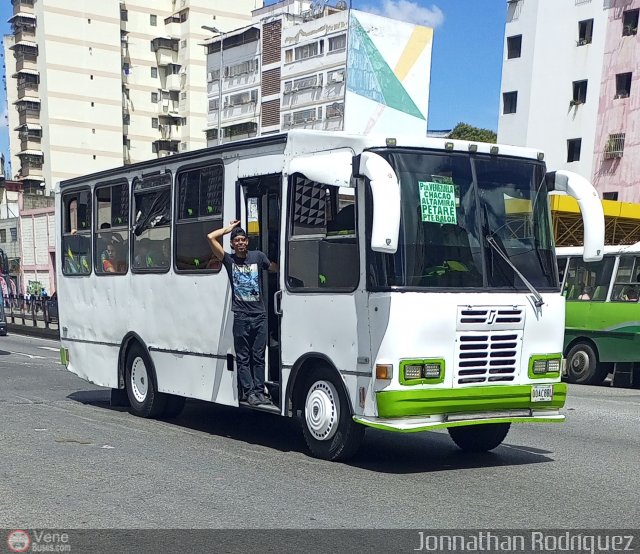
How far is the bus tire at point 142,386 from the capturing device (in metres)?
11.1

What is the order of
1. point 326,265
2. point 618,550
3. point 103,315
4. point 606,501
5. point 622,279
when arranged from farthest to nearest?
point 622,279
point 103,315
point 326,265
point 606,501
point 618,550

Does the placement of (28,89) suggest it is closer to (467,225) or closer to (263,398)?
(263,398)

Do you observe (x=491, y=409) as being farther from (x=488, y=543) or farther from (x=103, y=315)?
(x=103, y=315)

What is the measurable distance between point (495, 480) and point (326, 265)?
2.31m

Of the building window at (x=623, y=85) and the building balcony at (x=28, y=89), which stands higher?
the building balcony at (x=28, y=89)

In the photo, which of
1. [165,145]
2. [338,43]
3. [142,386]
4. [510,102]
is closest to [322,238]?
[142,386]

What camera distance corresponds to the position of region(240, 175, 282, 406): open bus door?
8.95 metres

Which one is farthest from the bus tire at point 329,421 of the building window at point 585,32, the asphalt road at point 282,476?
the building window at point 585,32

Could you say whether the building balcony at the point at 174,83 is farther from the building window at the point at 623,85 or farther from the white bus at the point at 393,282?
the white bus at the point at 393,282

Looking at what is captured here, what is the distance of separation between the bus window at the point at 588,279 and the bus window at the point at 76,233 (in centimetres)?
966

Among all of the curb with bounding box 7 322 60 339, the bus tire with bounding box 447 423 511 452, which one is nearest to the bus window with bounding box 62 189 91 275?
the bus tire with bounding box 447 423 511 452

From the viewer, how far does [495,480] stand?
763 centimetres

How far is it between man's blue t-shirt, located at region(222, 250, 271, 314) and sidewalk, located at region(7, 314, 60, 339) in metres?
20.8

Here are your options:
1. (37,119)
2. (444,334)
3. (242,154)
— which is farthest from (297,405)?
(37,119)
